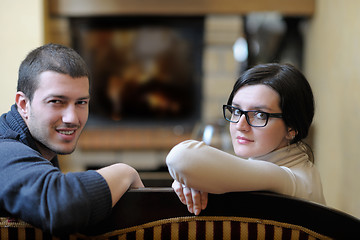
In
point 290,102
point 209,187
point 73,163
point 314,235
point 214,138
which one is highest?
point 290,102

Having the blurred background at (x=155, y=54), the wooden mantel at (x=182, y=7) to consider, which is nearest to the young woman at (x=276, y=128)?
the blurred background at (x=155, y=54)

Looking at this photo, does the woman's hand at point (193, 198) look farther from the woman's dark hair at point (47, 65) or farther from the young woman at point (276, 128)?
the woman's dark hair at point (47, 65)

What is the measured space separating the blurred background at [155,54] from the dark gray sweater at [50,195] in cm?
192

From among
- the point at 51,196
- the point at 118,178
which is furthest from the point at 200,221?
the point at 51,196

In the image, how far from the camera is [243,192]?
73cm

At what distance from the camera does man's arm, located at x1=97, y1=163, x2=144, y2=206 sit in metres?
0.73

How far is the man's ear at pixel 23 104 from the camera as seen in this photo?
97 centimetres

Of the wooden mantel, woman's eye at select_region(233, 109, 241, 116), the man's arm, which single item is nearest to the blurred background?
the wooden mantel

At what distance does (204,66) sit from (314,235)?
246cm

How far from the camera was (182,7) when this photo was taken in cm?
280

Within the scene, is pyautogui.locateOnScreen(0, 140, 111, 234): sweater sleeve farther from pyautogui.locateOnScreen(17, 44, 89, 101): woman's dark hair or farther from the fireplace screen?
the fireplace screen

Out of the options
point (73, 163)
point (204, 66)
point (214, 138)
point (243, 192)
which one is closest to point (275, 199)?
point (243, 192)

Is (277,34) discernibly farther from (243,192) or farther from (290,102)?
(243,192)

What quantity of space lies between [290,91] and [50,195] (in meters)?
0.59
